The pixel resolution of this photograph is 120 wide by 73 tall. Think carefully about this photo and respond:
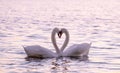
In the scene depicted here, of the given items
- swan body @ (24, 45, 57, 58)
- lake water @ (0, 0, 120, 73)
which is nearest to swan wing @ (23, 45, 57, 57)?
swan body @ (24, 45, 57, 58)

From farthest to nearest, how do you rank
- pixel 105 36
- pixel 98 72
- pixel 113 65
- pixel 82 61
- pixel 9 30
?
pixel 9 30
pixel 105 36
pixel 82 61
pixel 113 65
pixel 98 72

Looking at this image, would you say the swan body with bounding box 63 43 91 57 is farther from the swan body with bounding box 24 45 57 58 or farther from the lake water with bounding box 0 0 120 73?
the swan body with bounding box 24 45 57 58

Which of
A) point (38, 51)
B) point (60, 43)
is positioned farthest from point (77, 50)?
point (60, 43)

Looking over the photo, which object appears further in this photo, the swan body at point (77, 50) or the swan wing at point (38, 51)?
the swan body at point (77, 50)

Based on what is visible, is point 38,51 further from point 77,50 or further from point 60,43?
point 60,43

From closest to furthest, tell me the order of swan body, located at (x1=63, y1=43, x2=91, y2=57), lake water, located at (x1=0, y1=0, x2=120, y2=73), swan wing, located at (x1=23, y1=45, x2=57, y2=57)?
lake water, located at (x1=0, y1=0, x2=120, y2=73) → swan wing, located at (x1=23, y1=45, x2=57, y2=57) → swan body, located at (x1=63, y1=43, x2=91, y2=57)

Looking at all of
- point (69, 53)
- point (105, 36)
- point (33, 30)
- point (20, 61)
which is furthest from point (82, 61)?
point (33, 30)

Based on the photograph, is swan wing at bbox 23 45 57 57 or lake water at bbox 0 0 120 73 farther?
swan wing at bbox 23 45 57 57

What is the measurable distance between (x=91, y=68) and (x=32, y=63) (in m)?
2.26

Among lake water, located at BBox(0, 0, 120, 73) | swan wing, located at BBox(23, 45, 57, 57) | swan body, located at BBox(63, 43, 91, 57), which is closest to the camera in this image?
lake water, located at BBox(0, 0, 120, 73)

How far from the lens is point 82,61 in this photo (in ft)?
60.0

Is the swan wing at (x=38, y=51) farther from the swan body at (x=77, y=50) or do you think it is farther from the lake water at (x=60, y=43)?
the swan body at (x=77, y=50)

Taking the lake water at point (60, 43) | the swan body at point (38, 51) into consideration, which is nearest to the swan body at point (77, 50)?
the lake water at point (60, 43)

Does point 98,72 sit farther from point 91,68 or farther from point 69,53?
point 69,53
